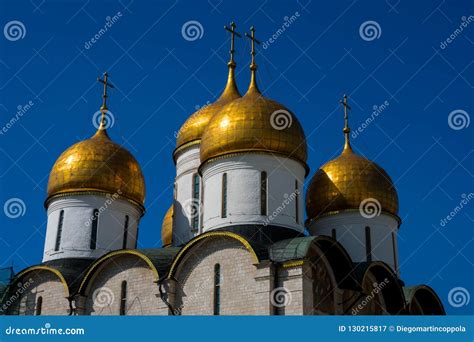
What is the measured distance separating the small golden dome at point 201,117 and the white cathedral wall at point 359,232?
13.9 feet

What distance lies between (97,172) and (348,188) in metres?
6.52

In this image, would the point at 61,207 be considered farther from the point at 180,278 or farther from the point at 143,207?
the point at 180,278

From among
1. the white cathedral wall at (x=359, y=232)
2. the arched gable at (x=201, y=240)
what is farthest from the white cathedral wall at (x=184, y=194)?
the arched gable at (x=201, y=240)

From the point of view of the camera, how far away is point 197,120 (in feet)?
68.1

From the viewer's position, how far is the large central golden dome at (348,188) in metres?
18.9

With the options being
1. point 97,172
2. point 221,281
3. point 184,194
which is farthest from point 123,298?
point 184,194

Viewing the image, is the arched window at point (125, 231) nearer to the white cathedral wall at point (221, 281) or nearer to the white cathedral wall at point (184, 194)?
the white cathedral wall at point (184, 194)

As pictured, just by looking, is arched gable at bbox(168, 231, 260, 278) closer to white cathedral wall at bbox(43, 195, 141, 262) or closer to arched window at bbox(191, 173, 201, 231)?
white cathedral wall at bbox(43, 195, 141, 262)

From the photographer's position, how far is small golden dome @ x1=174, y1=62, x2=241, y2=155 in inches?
810

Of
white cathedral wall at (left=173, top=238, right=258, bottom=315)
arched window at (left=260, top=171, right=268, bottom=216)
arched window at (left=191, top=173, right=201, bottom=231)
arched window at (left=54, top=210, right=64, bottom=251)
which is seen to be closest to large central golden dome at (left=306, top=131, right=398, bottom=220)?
arched window at (left=191, top=173, right=201, bottom=231)

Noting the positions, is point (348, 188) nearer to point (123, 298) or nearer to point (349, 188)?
point (349, 188)

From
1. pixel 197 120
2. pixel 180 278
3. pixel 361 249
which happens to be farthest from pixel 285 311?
pixel 197 120

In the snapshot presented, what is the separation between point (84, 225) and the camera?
18469mm
